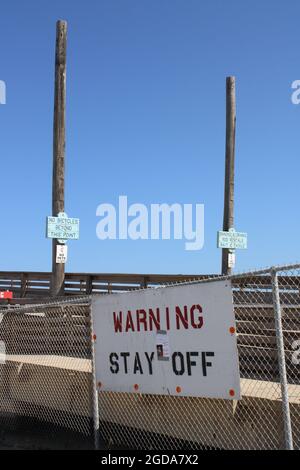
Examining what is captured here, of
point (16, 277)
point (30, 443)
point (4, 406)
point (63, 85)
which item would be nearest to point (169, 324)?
Result: point (30, 443)

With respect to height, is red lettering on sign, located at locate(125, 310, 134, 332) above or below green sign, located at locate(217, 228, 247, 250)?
below

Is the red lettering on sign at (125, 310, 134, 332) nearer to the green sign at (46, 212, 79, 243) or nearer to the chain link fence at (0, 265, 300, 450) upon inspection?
the chain link fence at (0, 265, 300, 450)

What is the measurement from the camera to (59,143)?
13195 millimetres

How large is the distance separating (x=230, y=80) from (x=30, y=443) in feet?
36.5

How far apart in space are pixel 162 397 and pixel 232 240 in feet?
28.3

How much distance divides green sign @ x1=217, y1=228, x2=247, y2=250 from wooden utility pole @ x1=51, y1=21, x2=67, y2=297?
4.06m

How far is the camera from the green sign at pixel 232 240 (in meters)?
14.8

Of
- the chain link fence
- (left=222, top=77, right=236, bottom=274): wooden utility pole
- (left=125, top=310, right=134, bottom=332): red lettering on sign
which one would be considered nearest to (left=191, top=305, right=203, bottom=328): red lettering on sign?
the chain link fence

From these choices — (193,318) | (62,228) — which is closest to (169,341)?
(193,318)

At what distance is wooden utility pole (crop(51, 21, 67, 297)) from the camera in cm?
1294

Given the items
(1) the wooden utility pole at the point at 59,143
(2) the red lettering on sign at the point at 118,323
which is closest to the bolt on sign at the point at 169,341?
(2) the red lettering on sign at the point at 118,323

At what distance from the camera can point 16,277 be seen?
1792 centimetres

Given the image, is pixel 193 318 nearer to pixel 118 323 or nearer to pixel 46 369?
pixel 118 323
